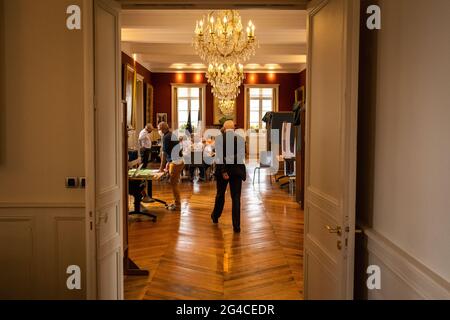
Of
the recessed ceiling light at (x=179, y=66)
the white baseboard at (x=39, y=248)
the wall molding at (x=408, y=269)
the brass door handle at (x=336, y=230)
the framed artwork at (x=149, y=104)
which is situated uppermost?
the recessed ceiling light at (x=179, y=66)

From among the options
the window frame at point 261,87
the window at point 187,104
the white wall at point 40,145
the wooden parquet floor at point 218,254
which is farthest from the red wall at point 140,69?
the white wall at point 40,145

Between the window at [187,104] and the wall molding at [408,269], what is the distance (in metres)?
17.5

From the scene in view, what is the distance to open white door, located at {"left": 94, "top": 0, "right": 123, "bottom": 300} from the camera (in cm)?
289

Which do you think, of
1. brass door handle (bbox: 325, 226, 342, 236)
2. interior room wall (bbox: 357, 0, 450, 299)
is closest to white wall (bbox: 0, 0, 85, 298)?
brass door handle (bbox: 325, 226, 342, 236)

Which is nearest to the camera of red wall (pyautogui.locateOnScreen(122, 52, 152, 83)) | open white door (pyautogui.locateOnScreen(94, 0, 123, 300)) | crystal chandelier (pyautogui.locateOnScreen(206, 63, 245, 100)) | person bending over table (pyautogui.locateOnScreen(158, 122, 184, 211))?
open white door (pyautogui.locateOnScreen(94, 0, 123, 300))

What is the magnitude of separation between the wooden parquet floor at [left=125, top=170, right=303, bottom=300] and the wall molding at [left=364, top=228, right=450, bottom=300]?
180cm

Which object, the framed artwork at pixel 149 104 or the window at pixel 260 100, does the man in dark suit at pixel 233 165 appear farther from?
the window at pixel 260 100

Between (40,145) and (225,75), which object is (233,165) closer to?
(40,145)

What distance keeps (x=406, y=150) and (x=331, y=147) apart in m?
0.69

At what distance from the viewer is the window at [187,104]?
783 inches

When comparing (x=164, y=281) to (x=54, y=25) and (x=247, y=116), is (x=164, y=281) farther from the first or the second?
(x=247, y=116)

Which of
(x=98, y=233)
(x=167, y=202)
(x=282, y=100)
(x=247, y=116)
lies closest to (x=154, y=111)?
(x=247, y=116)

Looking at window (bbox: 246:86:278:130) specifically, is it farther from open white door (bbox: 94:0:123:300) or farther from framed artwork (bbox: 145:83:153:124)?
open white door (bbox: 94:0:123:300)

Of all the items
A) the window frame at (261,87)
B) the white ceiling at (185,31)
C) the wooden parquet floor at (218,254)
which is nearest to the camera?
the wooden parquet floor at (218,254)
